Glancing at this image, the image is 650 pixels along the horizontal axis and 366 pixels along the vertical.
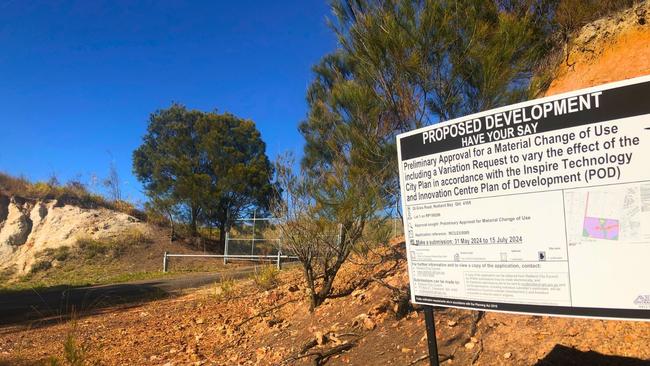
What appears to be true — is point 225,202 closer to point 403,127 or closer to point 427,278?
point 403,127

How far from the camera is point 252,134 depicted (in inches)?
1212

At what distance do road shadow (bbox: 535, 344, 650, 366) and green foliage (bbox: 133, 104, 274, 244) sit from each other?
78.1 ft

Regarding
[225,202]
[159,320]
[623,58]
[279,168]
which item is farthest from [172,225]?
[623,58]

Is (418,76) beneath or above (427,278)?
above

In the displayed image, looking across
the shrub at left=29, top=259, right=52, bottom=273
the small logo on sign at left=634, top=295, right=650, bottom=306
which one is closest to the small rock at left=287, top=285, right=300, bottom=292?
the small logo on sign at left=634, top=295, right=650, bottom=306

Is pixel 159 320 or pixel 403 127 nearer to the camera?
pixel 403 127

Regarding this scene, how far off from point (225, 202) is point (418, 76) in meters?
23.0

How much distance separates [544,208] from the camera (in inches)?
109

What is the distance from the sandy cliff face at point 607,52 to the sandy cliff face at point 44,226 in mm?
25064

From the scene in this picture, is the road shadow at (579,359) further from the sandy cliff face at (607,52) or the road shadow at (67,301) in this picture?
the road shadow at (67,301)

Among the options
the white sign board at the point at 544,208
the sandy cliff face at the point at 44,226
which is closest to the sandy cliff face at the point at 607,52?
the white sign board at the point at 544,208

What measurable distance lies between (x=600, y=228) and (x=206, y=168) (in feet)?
90.7

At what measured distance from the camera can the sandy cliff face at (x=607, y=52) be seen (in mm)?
6172

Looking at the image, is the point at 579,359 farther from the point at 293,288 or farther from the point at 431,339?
the point at 293,288
